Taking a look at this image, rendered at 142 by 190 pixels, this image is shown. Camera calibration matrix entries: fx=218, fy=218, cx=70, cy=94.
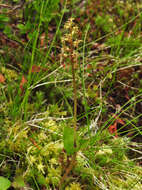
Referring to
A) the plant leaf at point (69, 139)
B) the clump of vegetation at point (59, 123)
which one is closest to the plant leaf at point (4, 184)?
the clump of vegetation at point (59, 123)

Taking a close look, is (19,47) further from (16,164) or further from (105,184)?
→ (105,184)

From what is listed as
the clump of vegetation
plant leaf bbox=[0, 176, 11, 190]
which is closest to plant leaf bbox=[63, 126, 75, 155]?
the clump of vegetation

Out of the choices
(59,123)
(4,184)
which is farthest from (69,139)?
(59,123)

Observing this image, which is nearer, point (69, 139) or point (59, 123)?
point (69, 139)

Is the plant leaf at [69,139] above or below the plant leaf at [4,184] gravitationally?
above

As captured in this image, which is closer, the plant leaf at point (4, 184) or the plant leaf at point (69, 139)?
the plant leaf at point (69, 139)


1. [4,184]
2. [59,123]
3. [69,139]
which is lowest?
[4,184]

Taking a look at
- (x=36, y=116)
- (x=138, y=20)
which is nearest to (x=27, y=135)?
(x=36, y=116)

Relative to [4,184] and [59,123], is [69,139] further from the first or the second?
[59,123]

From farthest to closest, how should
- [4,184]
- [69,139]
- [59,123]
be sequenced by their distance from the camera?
1. [59,123]
2. [4,184]
3. [69,139]

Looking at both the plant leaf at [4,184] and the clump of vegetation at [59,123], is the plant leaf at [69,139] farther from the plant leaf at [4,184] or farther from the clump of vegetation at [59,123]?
the plant leaf at [4,184]

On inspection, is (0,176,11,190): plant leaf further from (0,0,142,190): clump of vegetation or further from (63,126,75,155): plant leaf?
(63,126,75,155): plant leaf
